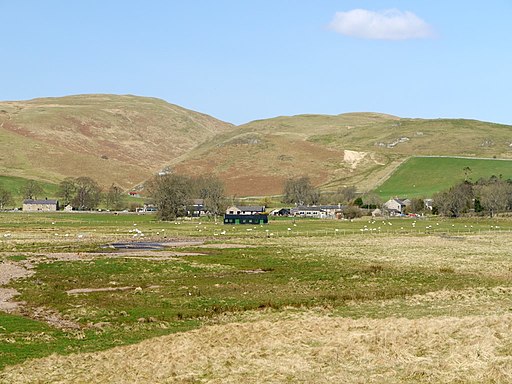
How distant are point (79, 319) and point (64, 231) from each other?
7109 cm

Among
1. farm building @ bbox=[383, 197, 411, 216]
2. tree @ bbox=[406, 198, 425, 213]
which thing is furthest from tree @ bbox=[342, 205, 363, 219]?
tree @ bbox=[406, 198, 425, 213]

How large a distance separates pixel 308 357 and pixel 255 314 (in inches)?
443

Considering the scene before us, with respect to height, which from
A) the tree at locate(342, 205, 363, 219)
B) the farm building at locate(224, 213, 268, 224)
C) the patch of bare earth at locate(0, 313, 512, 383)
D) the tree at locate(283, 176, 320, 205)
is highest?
the tree at locate(283, 176, 320, 205)

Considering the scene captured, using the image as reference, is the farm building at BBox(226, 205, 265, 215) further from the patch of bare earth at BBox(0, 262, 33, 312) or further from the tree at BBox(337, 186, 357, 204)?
the patch of bare earth at BBox(0, 262, 33, 312)

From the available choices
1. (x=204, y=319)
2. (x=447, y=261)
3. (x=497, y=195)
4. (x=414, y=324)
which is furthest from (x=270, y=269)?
(x=497, y=195)

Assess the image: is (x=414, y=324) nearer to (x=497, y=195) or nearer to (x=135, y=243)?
(x=135, y=243)

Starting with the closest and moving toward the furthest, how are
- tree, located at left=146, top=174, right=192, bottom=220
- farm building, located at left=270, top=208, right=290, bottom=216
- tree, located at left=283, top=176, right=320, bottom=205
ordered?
tree, located at left=146, top=174, right=192, bottom=220 < farm building, located at left=270, top=208, right=290, bottom=216 < tree, located at left=283, top=176, right=320, bottom=205

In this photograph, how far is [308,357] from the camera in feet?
79.1

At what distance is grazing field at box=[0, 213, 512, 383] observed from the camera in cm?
2306

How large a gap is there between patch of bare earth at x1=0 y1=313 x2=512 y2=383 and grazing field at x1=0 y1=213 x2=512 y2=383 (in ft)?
0.21

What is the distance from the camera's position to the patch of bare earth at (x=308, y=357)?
21.8 metres

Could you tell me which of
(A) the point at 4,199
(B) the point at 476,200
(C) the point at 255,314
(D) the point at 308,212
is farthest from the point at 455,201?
(C) the point at 255,314

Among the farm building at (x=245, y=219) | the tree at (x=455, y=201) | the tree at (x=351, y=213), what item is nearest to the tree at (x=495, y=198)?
the tree at (x=455, y=201)

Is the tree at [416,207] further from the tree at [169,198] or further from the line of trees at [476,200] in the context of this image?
the tree at [169,198]
